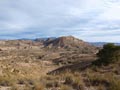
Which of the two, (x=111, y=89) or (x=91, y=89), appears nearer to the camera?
(x=111, y=89)

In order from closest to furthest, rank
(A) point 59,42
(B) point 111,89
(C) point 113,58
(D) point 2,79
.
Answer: (B) point 111,89 → (D) point 2,79 → (C) point 113,58 → (A) point 59,42

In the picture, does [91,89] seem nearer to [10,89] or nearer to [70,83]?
[70,83]

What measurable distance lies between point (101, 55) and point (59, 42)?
164327 millimetres

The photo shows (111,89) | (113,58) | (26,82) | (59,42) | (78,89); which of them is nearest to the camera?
(111,89)

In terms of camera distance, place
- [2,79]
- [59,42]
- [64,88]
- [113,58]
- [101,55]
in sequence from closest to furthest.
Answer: [64,88] → [2,79] → [113,58] → [101,55] → [59,42]

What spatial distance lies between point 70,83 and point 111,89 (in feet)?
11.4

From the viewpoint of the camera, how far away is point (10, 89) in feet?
44.6

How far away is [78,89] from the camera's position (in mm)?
13516

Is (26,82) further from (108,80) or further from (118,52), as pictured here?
(118,52)

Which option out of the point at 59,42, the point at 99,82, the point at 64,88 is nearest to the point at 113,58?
the point at 99,82

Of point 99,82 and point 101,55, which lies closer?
point 99,82

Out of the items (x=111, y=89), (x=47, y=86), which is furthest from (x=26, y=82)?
(x=111, y=89)

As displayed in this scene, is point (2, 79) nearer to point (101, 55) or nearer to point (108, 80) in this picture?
point (108, 80)

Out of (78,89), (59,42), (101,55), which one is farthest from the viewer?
(59,42)
